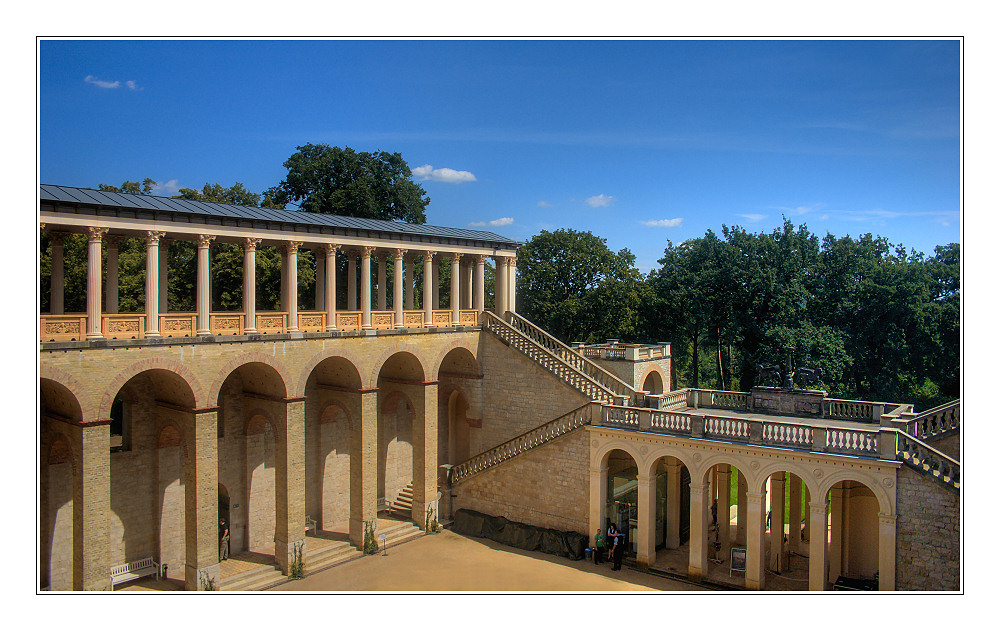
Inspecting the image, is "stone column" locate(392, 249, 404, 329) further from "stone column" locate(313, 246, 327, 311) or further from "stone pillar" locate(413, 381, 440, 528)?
"stone pillar" locate(413, 381, 440, 528)

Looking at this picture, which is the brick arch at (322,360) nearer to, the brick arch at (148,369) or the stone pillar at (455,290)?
the brick arch at (148,369)

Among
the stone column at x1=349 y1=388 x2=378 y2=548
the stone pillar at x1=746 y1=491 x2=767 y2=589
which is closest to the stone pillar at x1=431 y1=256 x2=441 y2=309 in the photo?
the stone column at x1=349 y1=388 x2=378 y2=548

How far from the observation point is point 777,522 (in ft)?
85.6

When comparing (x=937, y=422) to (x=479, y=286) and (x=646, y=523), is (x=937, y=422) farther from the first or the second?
(x=479, y=286)

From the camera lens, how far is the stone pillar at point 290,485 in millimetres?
26000

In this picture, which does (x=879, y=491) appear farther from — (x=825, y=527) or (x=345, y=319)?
(x=345, y=319)

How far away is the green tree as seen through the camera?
163 feet

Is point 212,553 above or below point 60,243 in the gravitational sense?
below

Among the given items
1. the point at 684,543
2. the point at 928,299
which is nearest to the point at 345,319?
the point at 684,543

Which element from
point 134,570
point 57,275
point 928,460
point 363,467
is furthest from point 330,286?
point 928,460

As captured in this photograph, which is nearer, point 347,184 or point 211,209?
point 211,209

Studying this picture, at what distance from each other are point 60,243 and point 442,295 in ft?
124

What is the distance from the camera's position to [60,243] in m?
23.3

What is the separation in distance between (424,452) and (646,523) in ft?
34.0
